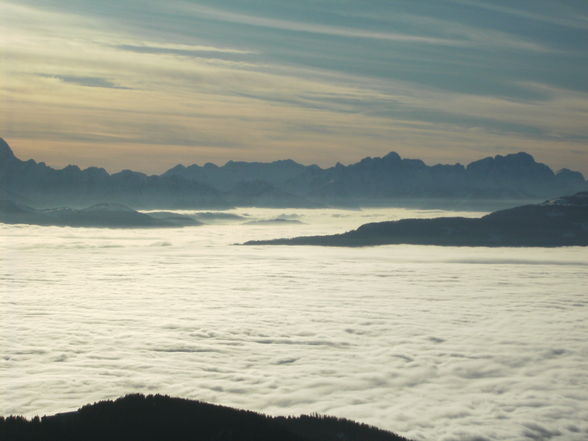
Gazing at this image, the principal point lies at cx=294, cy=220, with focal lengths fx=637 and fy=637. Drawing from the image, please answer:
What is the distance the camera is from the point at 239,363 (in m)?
85.0

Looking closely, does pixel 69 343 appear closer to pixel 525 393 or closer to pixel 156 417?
pixel 156 417

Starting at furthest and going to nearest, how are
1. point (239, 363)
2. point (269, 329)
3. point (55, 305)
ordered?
point (55, 305)
point (269, 329)
point (239, 363)

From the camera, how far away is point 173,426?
159 feet

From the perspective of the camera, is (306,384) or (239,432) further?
(306,384)

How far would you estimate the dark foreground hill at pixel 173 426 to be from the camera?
4575 centimetres

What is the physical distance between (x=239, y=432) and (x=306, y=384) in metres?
27.5

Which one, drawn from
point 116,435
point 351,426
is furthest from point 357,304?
point 116,435

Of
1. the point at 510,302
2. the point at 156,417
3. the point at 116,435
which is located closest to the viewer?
the point at 116,435

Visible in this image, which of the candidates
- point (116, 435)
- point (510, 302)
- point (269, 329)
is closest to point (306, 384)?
point (116, 435)

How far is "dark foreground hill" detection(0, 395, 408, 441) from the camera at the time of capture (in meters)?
45.8

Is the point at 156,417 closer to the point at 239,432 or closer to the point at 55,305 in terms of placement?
the point at 239,432

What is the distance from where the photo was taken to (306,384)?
2899 inches

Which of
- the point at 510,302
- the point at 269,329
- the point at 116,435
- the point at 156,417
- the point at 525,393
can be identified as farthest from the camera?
the point at 510,302

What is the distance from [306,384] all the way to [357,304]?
7380cm
